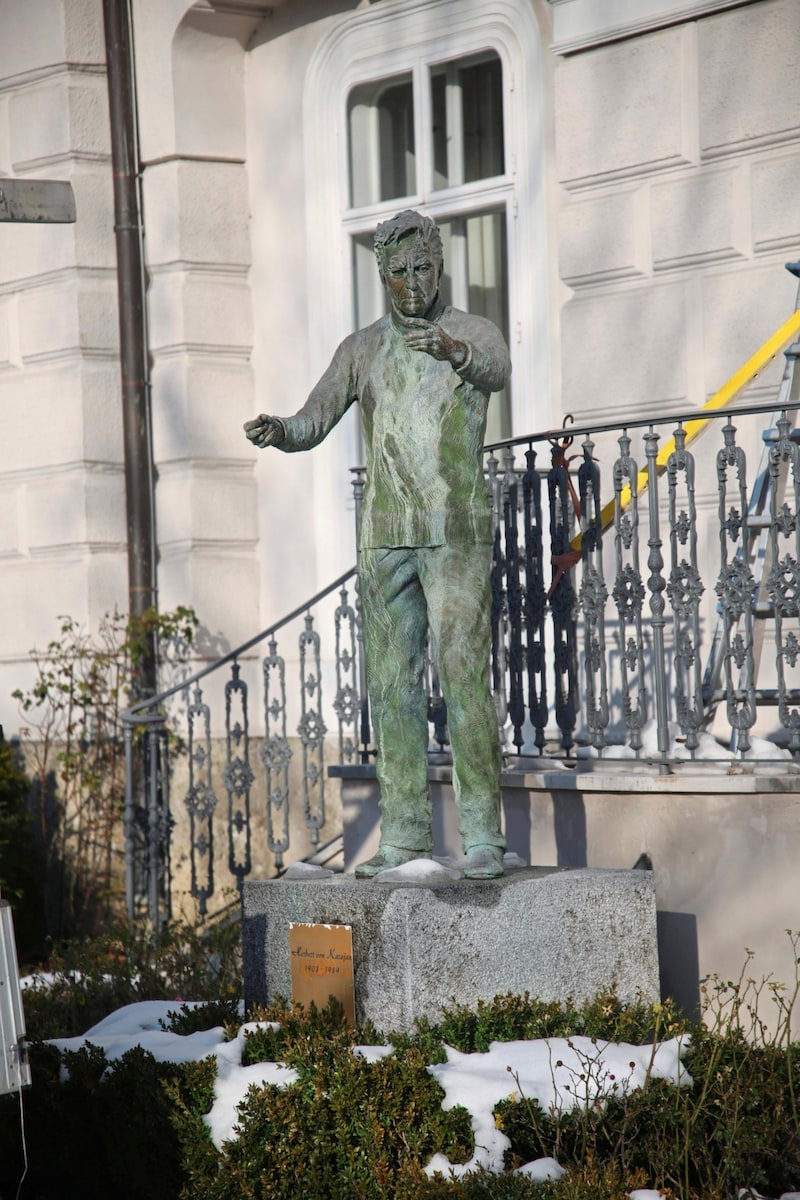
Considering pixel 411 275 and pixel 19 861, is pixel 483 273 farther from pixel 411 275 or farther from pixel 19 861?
pixel 411 275

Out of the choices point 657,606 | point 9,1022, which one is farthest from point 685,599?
point 9,1022

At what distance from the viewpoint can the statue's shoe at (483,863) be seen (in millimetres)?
5117

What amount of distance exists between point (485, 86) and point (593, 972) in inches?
224

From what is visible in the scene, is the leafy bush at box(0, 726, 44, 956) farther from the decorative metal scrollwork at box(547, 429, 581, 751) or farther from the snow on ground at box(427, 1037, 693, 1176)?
the snow on ground at box(427, 1037, 693, 1176)

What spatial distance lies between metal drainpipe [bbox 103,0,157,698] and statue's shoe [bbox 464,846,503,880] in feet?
17.1

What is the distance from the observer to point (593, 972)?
5.21 m

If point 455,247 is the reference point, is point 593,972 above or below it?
below

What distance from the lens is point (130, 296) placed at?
33.3 feet

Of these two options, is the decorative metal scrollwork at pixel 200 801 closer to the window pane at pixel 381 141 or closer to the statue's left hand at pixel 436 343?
the window pane at pixel 381 141

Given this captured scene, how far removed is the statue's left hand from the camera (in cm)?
488

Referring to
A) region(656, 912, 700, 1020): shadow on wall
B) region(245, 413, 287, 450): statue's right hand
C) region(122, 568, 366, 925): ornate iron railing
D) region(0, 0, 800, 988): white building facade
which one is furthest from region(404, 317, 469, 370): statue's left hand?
region(0, 0, 800, 988): white building facade

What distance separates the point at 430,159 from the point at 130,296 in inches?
73.4

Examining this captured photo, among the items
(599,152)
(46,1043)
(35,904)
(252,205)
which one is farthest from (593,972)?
(252,205)

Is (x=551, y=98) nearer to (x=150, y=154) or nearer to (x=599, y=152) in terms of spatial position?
(x=599, y=152)
